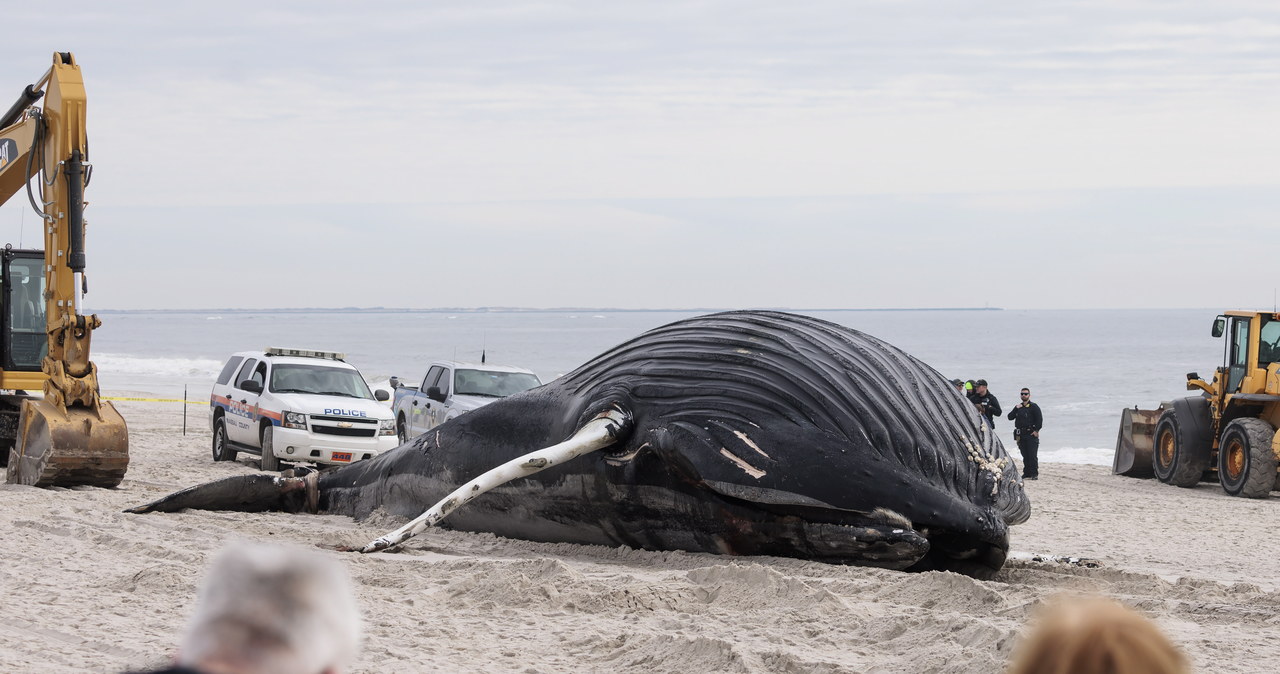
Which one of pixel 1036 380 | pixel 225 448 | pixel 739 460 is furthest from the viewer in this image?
pixel 1036 380

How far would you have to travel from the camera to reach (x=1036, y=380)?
6303 centimetres

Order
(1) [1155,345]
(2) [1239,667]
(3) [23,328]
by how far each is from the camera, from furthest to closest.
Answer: (1) [1155,345], (3) [23,328], (2) [1239,667]

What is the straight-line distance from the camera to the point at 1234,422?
58.3ft

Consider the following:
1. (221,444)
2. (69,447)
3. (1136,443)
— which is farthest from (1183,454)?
(69,447)

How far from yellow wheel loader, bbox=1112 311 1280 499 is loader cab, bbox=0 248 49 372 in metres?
16.2

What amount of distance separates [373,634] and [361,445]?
36.1 feet

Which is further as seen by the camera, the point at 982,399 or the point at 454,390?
the point at 454,390

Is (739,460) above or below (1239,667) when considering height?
above

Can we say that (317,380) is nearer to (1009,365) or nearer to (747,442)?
(747,442)

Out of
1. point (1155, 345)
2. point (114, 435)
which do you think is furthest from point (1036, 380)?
point (114, 435)

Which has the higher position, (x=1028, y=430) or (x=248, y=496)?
(x=1028, y=430)

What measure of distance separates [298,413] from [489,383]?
360cm

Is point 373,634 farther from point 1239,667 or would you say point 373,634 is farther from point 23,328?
point 23,328

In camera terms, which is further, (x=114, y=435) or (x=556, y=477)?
(x=114, y=435)
